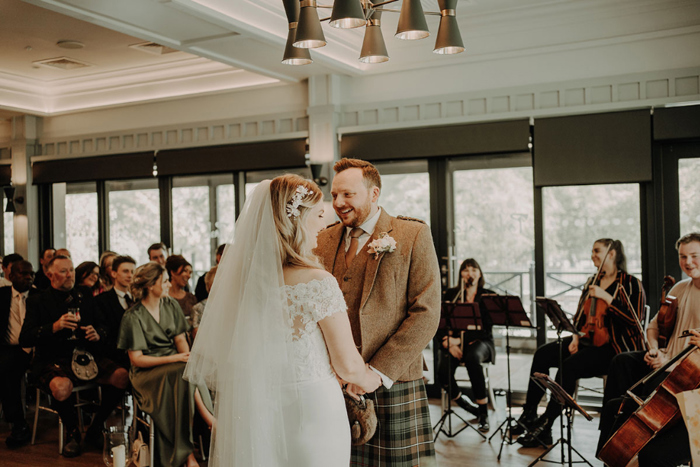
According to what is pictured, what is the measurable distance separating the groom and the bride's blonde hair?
403 millimetres

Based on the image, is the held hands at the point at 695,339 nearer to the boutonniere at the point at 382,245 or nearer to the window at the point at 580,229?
the boutonniere at the point at 382,245

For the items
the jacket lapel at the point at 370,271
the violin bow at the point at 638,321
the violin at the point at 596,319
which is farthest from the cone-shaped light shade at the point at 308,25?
the violin at the point at 596,319

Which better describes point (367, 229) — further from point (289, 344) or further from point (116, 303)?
point (116, 303)

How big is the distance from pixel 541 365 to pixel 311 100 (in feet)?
12.1

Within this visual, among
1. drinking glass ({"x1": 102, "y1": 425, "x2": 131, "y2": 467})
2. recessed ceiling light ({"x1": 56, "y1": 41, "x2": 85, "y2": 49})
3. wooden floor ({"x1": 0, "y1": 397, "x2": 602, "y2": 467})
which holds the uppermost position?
recessed ceiling light ({"x1": 56, "y1": 41, "x2": 85, "y2": 49})

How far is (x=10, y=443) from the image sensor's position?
5.21 metres

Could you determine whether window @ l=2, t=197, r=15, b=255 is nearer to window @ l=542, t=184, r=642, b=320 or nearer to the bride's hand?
window @ l=542, t=184, r=642, b=320

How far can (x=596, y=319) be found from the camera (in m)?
5.35

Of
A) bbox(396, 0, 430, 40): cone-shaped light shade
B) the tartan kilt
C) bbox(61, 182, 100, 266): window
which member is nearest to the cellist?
the tartan kilt

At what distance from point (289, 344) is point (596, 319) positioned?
3709 mm

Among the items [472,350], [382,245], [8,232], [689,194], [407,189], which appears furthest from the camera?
[8,232]

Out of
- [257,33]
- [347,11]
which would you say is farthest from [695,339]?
[257,33]

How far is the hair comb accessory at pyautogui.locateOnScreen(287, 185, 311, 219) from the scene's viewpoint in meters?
2.37

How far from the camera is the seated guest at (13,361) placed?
529cm
